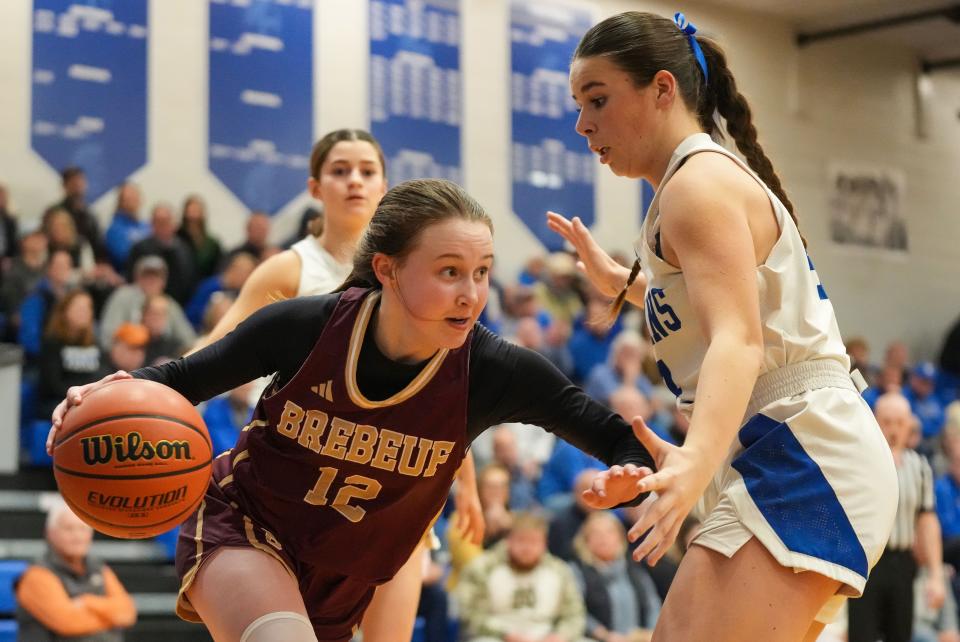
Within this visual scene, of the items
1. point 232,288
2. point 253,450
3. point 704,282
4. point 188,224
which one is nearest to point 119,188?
point 188,224

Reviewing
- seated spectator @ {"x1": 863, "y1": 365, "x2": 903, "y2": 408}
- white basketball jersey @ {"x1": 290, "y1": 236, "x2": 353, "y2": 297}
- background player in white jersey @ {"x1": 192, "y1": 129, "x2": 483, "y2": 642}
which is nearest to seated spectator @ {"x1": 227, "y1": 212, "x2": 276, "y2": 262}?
background player in white jersey @ {"x1": 192, "y1": 129, "x2": 483, "y2": 642}

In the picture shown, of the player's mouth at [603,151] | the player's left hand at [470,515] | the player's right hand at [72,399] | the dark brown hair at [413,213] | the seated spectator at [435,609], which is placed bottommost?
the seated spectator at [435,609]

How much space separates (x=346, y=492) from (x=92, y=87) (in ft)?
28.6

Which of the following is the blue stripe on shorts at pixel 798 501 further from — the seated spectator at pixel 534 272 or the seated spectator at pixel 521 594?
the seated spectator at pixel 534 272

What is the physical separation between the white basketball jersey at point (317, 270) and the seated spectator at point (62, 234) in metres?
5.50

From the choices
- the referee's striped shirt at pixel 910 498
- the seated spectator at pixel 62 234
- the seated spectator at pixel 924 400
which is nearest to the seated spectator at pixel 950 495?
the seated spectator at pixel 924 400

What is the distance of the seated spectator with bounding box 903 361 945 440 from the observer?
13641mm

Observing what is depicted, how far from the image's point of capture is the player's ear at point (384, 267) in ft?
9.87

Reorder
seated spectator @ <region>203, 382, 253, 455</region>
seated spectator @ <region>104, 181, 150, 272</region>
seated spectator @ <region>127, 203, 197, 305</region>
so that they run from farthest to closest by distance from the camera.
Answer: seated spectator @ <region>104, 181, 150, 272</region>
seated spectator @ <region>127, 203, 197, 305</region>
seated spectator @ <region>203, 382, 253, 455</region>

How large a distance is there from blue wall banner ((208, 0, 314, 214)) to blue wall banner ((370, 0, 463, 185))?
79cm

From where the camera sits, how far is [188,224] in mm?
10141

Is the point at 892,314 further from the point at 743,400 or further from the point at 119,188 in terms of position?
the point at 743,400

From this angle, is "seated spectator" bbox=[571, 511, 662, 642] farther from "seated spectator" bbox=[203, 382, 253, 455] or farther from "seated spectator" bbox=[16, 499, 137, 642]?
"seated spectator" bbox=[16, 499, 137, 642]

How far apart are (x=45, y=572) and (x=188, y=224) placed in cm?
423
